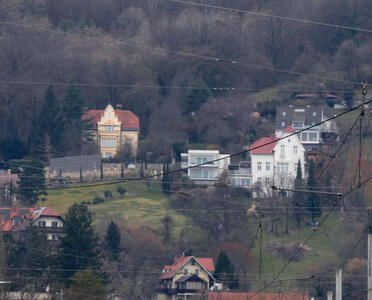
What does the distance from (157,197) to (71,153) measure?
1040 cm

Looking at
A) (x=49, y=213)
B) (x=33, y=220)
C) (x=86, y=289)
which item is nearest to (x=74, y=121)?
(x=49, y=213)

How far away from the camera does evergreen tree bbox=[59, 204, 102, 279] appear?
44312 mm

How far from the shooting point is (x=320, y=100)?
254 feet

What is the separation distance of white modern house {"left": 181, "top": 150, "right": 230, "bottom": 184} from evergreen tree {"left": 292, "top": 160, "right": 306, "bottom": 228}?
621cm

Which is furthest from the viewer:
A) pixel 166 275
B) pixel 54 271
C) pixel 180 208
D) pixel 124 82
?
pixel 124 82

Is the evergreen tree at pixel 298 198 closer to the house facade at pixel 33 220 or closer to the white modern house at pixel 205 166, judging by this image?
the white modern house at pixel 205 166

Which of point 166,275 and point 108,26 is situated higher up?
point 108,26

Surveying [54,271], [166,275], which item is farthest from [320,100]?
[54,271]

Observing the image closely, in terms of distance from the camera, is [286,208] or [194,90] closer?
[286,208]

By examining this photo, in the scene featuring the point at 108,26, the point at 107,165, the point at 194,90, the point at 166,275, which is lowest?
the point at 166,275

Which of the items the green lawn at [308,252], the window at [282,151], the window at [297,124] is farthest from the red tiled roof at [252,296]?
the window at [297,124]

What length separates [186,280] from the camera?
161ft

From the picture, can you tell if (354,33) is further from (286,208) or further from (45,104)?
(286,208)

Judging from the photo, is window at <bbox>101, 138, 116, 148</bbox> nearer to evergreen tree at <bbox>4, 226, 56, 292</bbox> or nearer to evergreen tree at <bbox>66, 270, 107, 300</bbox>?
evergreen tree at <bbox>4, 226, 56, 292</bbox>
